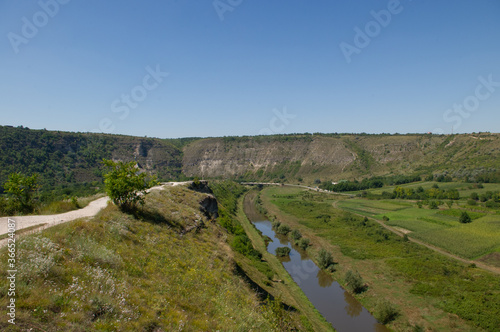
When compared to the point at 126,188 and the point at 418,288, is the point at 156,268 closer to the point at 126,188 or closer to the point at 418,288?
the point at 126,188

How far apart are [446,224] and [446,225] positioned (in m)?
0.71

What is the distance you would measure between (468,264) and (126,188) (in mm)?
43033

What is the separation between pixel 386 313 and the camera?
2475 centimetres

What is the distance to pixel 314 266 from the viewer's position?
38.8 meters

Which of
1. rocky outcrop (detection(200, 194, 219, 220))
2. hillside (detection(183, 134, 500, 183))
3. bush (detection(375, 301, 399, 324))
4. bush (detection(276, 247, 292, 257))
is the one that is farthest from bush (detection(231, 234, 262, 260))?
hillside (detection(183, 134, 500, 183))

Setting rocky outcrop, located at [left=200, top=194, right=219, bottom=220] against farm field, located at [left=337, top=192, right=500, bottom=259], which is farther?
farm field, located at [left=337, top=192, right=500, bottom=259]

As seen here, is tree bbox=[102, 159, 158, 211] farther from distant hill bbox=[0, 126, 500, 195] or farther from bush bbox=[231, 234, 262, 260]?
distant hill bbox=[0, 126, 500, 195]

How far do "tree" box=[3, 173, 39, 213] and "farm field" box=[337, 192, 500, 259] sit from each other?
5136cm

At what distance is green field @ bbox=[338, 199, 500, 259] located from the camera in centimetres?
4062

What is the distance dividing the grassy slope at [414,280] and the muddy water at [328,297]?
1383 mm

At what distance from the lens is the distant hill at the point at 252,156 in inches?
3533

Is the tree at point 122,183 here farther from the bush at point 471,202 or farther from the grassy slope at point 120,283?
the bush at point 471,202

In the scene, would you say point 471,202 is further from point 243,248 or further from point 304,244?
point 243,248

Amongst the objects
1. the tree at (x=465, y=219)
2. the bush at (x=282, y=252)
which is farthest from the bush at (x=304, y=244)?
the tree at (x=465, y=219)
